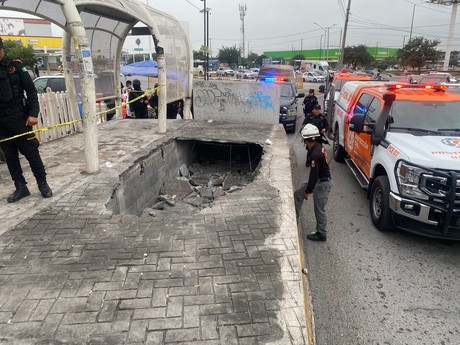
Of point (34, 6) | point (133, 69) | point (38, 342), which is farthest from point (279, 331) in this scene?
point (133, 69)

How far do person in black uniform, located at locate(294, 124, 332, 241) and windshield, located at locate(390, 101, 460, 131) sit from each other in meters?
1.56

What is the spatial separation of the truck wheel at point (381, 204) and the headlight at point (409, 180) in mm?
321

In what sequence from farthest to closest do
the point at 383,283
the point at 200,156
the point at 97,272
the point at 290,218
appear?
the point at 200,156
the point at 290,218
the point at 383,283
the point at 97,272

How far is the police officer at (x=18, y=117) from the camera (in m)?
4.12

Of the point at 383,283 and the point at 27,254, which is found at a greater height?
the point at 27,254

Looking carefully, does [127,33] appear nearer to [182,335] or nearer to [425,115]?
[425,115]

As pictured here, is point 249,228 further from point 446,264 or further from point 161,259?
point 446,264

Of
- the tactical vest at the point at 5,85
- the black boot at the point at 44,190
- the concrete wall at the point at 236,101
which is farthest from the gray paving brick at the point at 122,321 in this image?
the concrete wall at the point at 236,101

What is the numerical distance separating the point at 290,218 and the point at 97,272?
222 cm

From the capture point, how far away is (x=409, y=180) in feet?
14.1

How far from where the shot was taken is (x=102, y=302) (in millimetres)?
2660

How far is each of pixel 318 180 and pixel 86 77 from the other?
369cm

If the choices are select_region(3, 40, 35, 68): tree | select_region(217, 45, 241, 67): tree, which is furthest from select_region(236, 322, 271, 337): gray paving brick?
select_region(217, 45, 241, 67): tree

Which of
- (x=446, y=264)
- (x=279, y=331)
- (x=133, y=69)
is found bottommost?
(x=446, y=264)
